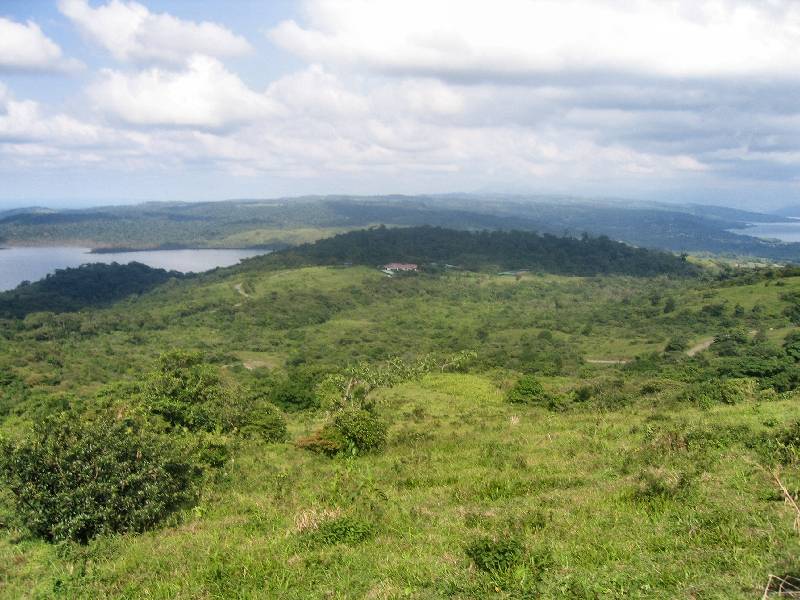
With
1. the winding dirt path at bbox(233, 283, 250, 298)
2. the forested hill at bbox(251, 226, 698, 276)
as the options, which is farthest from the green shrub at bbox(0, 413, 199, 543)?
the forested hill at bbox(251, 226, 698, 276)

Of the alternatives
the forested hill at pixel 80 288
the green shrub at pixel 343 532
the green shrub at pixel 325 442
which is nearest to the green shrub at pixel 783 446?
the green shrub at pixel 343 532

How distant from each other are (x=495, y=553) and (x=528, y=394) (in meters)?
24.7

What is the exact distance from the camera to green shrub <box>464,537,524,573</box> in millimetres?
7480

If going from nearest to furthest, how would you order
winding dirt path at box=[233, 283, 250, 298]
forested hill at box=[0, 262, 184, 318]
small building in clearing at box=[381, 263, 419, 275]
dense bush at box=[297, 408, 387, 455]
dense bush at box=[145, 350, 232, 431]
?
1. dense bush at box=[297, 408, 387, 455]
2. dense bush at box=[145, 350, 232, 431]
3. forested hill at box=[0, 262, 184, 318]
4. winding dirt path at box=[233, 283, 250, 298]
5. small building in clearing at box=[381, 263, 419, 275]

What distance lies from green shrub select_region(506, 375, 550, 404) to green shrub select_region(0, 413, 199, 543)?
72.0ft

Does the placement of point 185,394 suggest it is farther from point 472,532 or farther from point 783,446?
point 783,446

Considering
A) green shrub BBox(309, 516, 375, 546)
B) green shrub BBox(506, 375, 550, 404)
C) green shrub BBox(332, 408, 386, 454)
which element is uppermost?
green shrub BBox(309, 516, 375, 546)

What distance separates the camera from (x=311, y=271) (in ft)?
454

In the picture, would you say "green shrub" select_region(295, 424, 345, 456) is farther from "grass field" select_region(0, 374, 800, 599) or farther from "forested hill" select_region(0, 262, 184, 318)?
"forested hill" select_region(0, 262, 184, 318)

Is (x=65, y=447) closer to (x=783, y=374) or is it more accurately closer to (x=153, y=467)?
(x=153, y=467)

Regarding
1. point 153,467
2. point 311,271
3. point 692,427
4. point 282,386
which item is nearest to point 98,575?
point 153,467

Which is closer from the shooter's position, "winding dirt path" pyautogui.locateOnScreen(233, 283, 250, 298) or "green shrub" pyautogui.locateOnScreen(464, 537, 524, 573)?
"green shrub" pyautogui.locateOnScreen(464, 537, 524, 573)

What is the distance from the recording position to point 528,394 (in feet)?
103

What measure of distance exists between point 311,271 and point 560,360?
85.0 metres
